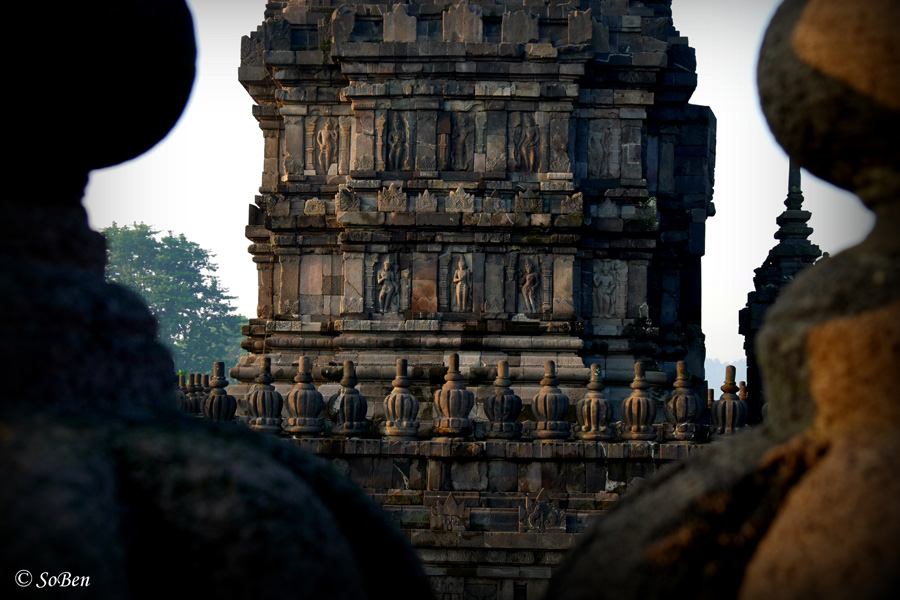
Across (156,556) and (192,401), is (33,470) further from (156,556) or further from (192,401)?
(192,401)

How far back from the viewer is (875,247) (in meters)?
3.21

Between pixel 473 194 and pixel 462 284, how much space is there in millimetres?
1429

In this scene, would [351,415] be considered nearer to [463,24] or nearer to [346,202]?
[346,202]

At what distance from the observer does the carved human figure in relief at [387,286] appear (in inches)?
710

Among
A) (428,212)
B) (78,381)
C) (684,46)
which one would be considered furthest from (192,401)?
(78,381)

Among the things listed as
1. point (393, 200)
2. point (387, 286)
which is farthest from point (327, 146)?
point (387, 286)

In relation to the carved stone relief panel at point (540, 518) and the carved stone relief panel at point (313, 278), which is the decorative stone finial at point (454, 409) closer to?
the carved stone relief panel at point (540, 518)

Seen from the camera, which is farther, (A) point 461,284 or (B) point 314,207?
(B) point 314,207

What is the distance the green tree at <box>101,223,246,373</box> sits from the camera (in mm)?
69188

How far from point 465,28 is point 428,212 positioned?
309 centimetres

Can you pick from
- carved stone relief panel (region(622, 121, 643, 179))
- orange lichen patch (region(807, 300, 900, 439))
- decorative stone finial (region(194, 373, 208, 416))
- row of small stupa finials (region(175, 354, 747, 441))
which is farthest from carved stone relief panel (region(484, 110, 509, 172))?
orange lichen patch (region(807, 300, 900, 439))

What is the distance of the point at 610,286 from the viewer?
1862 centimetres

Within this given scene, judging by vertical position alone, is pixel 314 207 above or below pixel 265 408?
above

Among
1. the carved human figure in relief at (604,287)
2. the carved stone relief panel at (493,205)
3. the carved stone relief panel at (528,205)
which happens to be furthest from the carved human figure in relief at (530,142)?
the carved human figure in relief at (604,287)
